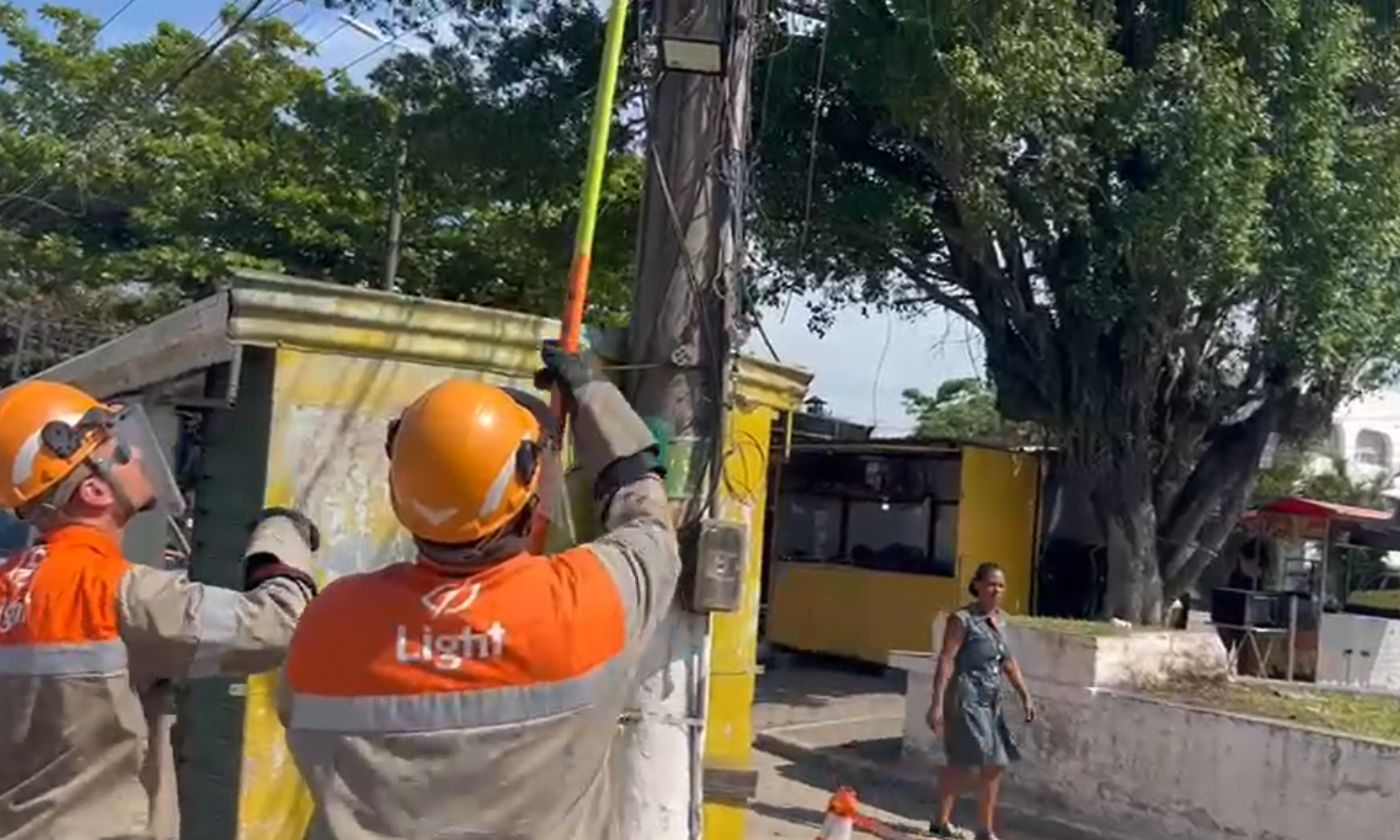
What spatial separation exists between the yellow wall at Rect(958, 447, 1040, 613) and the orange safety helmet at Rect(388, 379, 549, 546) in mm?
14427

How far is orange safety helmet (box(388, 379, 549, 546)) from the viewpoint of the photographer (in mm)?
2449

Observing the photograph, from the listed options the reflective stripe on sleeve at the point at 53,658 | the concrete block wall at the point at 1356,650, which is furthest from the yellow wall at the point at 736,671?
the concrete block wall at the point at 1356,650

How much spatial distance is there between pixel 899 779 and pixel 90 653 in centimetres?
883

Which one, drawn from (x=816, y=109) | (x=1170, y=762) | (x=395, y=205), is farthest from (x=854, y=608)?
(x=816, y=109)

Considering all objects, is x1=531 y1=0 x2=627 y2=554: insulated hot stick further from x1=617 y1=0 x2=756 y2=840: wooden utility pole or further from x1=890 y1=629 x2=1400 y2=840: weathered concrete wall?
x1=890 y1=629 x2=1400 y2=840: weathered concrete wall

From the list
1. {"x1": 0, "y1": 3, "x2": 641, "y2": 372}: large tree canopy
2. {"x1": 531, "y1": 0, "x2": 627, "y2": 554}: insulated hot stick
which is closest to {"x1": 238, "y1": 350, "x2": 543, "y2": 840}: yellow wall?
{"x1": 531, "y1": 0, "x2": 627, "y2": 554}: insulated hot stick

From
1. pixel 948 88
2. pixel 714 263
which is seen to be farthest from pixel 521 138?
pixel 714 263

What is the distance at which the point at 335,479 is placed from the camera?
5.89 metres

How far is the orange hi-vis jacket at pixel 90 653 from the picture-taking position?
125 inches

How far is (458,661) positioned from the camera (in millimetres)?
2480

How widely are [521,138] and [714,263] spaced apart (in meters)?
9.66

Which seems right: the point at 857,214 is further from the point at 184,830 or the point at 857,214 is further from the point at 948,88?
the point at 184,830

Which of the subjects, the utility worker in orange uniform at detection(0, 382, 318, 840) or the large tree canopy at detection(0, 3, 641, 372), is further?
the large tree canopy at detection(0, 3, 641, 372)

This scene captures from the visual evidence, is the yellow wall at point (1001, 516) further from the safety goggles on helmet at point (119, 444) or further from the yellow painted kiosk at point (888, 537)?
the safety goggles on helmet at point (119, 444)
